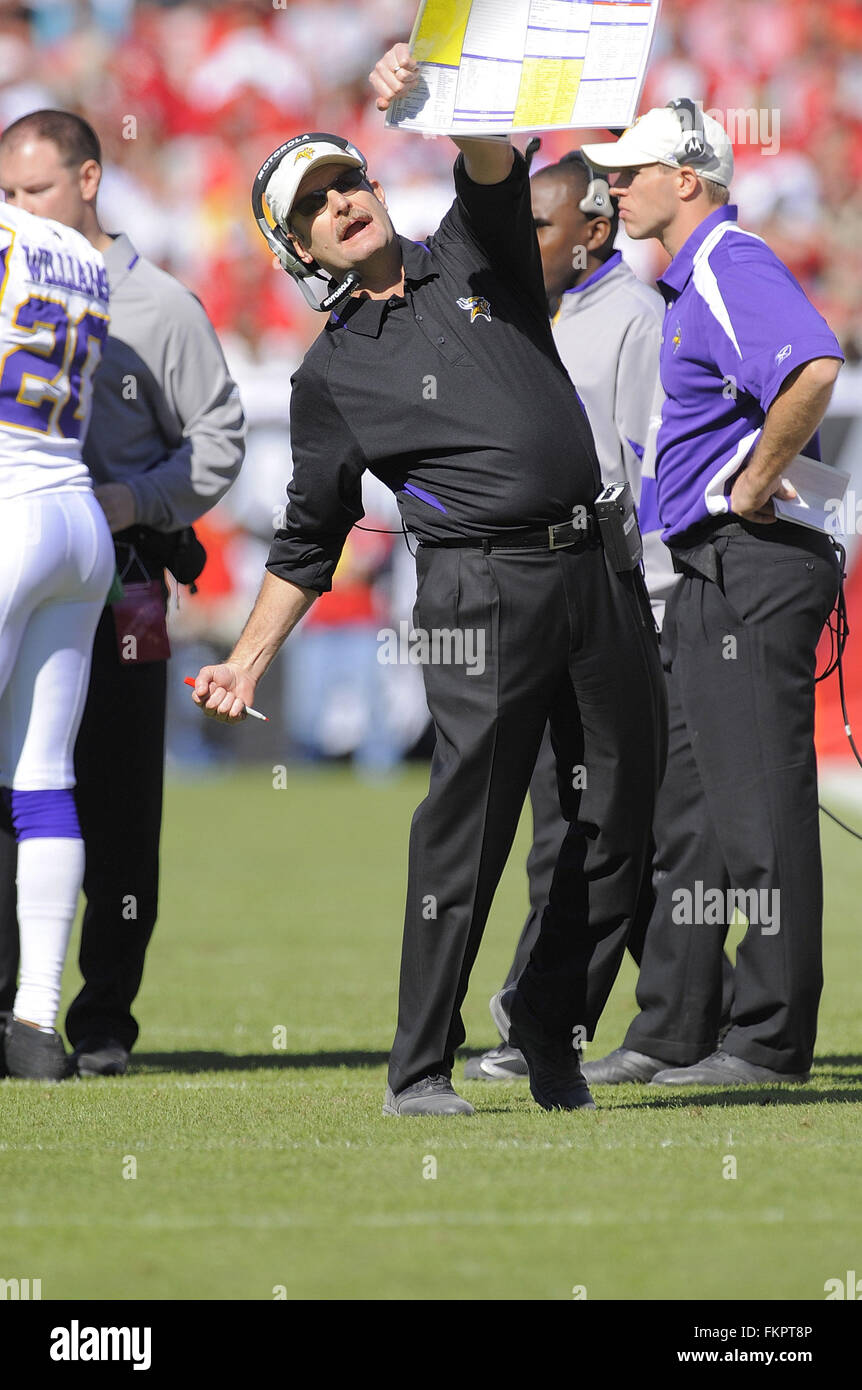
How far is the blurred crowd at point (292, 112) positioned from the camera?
1703 centimetres

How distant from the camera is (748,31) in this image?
18.7 meters

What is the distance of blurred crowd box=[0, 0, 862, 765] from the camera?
17.0 metres

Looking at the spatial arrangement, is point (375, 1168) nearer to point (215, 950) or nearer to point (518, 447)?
point (518, 447)

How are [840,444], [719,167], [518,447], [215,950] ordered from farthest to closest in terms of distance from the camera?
[840,444], [215,950], [719,167], [518,447]

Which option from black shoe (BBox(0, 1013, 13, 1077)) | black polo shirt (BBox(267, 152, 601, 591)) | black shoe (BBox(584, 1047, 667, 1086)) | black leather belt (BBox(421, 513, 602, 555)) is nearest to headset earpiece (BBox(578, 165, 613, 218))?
black polo shirt (BBox(267, 152, 601, 591))

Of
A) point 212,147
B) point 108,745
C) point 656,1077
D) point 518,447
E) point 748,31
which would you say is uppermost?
point 748,31

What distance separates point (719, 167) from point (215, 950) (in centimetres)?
403

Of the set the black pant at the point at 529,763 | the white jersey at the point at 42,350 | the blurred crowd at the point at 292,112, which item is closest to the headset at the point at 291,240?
the black pant at the point at 529,763

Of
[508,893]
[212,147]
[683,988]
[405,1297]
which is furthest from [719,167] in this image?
[212,147]

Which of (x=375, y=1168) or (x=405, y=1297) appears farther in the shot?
(x=375, y=1168)

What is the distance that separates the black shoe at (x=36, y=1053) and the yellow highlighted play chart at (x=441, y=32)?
2.57 m

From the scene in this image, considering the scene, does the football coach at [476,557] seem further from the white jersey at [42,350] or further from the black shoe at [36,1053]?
the black shoe at [36,1053]

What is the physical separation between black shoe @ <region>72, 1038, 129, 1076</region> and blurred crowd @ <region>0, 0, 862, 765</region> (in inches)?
401

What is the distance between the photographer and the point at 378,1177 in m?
3.54
